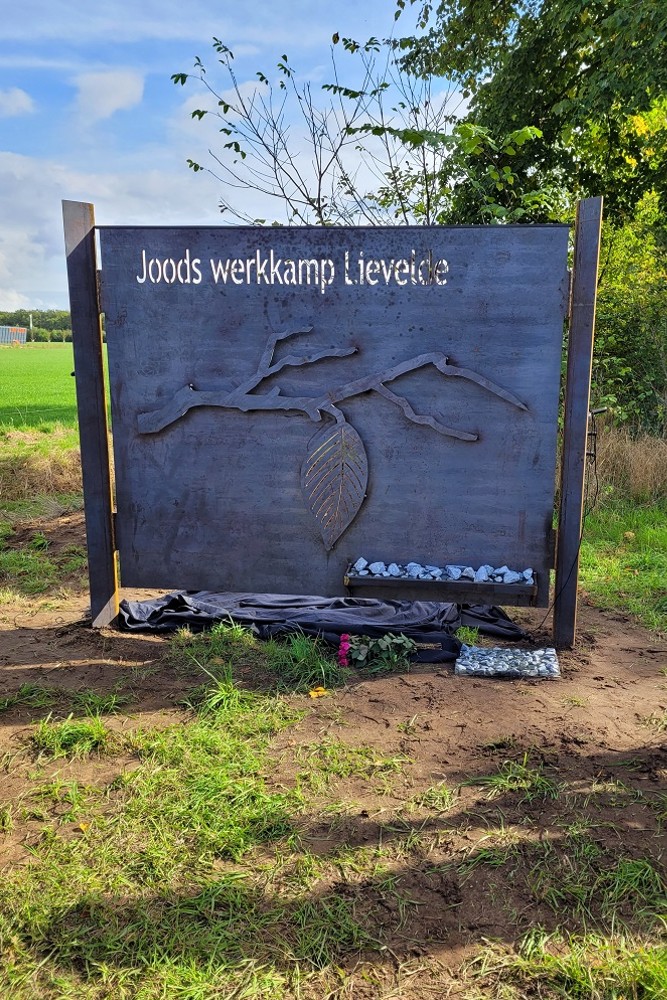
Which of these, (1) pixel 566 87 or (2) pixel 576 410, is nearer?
(2) pixel 576 410

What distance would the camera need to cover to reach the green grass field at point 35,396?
1563 centimetres

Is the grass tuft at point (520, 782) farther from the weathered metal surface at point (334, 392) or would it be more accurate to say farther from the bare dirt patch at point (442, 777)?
the weathered metal surface at point (334, 392)

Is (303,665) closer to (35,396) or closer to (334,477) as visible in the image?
(334,477)

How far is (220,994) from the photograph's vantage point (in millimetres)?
1974

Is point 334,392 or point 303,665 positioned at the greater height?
point 334,392

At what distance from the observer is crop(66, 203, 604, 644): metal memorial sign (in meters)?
4.13

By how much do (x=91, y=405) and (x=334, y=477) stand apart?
5.08ft

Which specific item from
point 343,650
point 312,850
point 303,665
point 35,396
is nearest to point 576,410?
point 343,650

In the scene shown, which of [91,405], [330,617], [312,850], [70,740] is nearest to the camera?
[312,850]

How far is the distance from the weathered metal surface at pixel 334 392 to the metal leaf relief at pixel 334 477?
0.04ft

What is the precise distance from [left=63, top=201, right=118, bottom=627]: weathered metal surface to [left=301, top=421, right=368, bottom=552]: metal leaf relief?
1275mm

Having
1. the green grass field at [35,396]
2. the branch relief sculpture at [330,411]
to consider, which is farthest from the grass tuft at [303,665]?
the green grass field at [35,396]

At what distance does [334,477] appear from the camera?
4.36m

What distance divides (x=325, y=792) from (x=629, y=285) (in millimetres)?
9547
